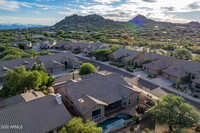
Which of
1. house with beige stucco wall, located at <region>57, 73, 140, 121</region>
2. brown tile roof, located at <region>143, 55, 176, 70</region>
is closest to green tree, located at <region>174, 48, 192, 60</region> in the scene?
brown tile roof, located at <region>143, 55, 176, 70</region>

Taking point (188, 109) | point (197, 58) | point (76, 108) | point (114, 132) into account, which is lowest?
point (114, 132)

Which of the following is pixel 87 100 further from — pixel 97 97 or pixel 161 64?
pixel 161 64

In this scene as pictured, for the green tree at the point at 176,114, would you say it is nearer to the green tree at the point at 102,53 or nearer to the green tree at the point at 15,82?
the green tree at the point at 15,82

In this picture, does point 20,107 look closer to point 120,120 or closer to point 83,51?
point 120,120

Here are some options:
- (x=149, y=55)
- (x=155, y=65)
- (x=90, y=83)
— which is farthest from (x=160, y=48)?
(x=90, y=83)

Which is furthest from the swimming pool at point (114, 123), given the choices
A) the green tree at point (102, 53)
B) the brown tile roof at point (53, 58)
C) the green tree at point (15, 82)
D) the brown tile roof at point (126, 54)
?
the green tree at point (102, 53)

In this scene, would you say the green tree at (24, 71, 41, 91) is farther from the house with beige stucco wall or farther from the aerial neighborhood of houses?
the house with beige stucco wall

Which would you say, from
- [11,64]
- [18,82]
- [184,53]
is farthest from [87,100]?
[184,53]
